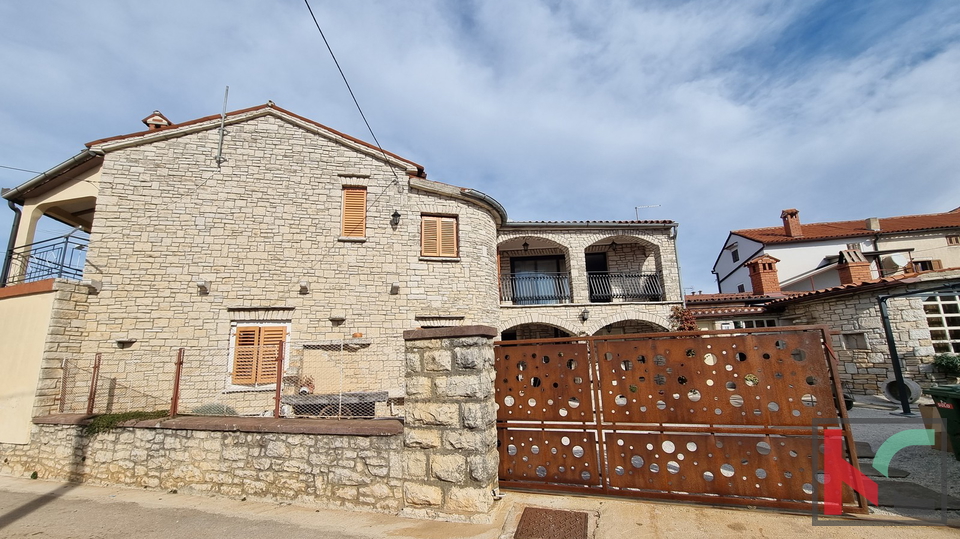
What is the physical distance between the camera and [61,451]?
5844 mm

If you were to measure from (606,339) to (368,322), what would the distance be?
6665 mm

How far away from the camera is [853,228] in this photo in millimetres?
19922

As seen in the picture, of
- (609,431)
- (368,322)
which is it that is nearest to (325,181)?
(368,322)

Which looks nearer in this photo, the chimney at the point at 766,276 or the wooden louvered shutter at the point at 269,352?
the wooden louvered shutter at the point at 269,352

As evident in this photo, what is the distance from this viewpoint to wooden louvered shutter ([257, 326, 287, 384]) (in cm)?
855

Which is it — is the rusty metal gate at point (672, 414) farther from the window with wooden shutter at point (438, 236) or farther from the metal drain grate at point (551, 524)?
the window with wooden shutter at point (438, 236)

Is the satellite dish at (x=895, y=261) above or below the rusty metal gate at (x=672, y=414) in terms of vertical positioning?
above

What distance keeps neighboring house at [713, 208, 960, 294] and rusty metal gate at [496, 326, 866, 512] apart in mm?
15786

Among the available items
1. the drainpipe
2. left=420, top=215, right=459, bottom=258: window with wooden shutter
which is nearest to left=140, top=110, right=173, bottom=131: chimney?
the drainpipe

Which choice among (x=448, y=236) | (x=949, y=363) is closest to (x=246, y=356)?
(x=448, y=236)

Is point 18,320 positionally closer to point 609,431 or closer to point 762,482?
point 609,431

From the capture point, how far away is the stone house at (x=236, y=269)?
784cm

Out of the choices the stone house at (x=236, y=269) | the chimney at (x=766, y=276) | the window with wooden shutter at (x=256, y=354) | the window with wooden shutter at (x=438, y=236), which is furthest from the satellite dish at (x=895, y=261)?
the window with wooden shutter at (x=256, y=354)

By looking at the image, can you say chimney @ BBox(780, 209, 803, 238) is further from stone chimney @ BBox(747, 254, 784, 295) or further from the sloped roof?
stone chimney @ BBox(747, 254, 784, 295)
